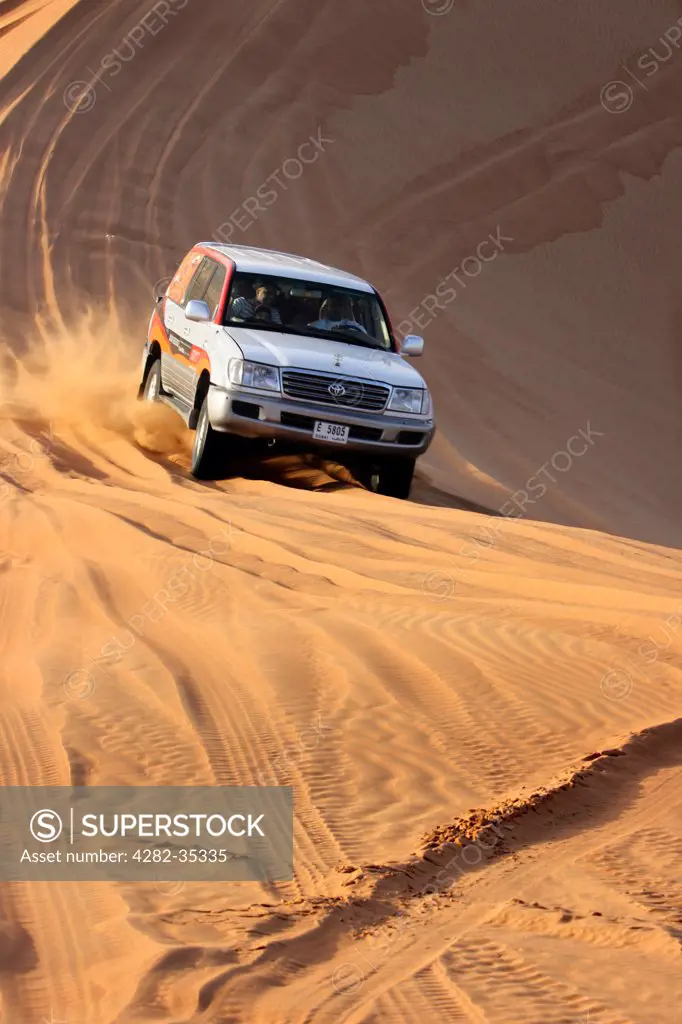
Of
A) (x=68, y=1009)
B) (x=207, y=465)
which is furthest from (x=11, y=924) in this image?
(x=207, y=465)

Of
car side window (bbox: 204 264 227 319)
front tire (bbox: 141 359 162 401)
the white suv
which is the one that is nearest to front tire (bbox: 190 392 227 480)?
the white suv

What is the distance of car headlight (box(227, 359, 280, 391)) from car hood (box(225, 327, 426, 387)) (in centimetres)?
5

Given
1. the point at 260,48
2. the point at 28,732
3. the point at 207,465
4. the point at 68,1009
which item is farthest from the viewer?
the point at 260,48

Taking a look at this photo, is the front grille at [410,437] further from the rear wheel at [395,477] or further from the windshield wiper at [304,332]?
the windshield wiper at [304,332]

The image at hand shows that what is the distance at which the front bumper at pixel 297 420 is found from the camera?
10828mm

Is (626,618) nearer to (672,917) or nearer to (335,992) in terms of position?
(672,917)

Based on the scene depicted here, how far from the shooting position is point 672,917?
4.37 metres

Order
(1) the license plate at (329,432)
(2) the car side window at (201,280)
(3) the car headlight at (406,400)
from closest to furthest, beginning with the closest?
(1) the license plate at (329,432)
(3) the car headlight at (406,400)
(2) the car side window at (201,280)

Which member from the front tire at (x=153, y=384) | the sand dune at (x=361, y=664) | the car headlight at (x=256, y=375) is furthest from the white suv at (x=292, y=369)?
the sand dune at (x=361, y=664)

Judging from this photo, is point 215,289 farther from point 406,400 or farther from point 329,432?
point 406,400

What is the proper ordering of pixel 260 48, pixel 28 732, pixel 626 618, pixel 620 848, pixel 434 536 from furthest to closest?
1. pixel 260 48
2. pixel 434 536
3. pixel 626 618
4. pixel 28 732
5. pixel 620 848

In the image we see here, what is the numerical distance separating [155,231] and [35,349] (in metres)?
6.05

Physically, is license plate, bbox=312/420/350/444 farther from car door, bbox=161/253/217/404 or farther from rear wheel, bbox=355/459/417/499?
car door, bbox=161/253/217/404

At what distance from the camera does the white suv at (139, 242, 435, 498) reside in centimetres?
1089
